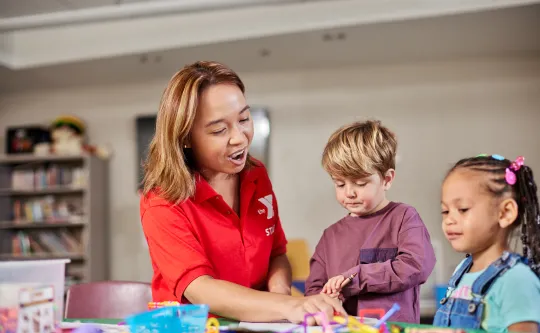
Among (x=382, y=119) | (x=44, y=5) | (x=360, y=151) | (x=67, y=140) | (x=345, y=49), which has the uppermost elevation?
(x=44, y=5)

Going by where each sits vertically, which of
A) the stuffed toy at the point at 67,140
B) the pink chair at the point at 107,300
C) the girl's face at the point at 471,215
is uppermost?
the stuffed toy at the point at 67,140

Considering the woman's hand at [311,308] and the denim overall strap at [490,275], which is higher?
the denim overall strap at [490,275]

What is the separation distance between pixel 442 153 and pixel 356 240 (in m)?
4.11

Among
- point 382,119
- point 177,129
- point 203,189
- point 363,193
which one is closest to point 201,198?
point 203,189

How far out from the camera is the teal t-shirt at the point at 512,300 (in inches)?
37.0

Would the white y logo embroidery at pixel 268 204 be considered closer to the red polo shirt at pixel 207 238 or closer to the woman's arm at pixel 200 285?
the red polo shirt at pixel 207 238

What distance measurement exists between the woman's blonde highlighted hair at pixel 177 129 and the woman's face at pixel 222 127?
28mm

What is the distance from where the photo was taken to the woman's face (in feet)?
4.71

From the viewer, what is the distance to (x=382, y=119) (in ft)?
18.0

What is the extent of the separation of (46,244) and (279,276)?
468 centimetres

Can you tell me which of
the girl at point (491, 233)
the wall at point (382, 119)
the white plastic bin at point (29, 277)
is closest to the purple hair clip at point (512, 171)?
the girl at point (491, 233)

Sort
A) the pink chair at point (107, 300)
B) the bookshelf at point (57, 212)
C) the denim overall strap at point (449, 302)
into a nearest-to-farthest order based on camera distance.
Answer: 1. the denim overall strap at point (449, 302)
2. the pink chair at point (107, 300)
3. the bookshelf at point (57, 212)

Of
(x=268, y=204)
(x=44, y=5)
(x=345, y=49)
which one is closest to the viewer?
(x=268, y=204)

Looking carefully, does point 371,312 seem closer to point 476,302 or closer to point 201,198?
point 476,302
